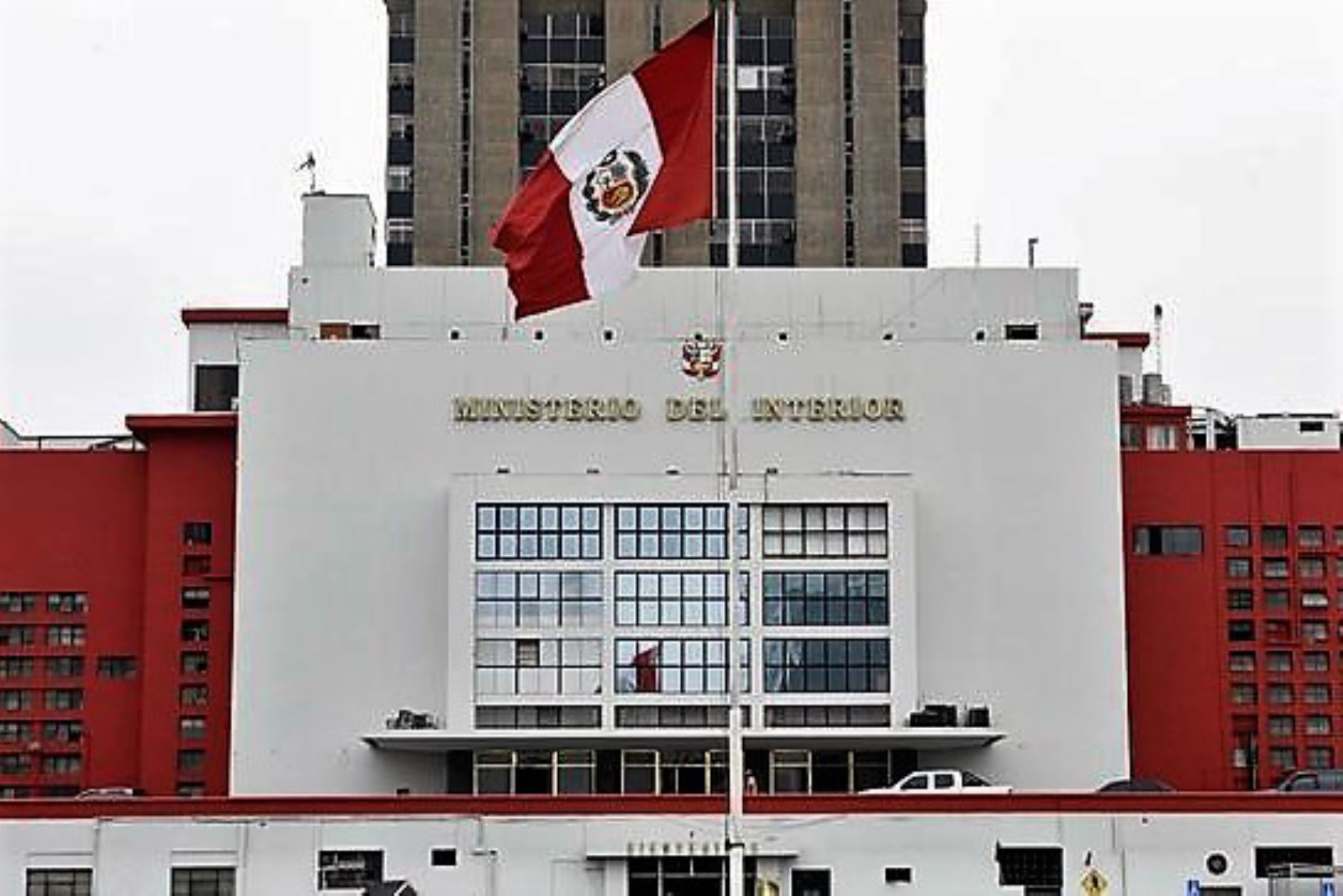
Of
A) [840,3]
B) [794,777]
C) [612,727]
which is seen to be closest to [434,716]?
[612,727]

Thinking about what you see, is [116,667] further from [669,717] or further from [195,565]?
[669,717]

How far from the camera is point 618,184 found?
1166 inches

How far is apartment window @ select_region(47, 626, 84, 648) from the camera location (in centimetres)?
7331

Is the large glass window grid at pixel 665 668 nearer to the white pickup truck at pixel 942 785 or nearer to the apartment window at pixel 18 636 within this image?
the white pickup truck at pixel 942 785

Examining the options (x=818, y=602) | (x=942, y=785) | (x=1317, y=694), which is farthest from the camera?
Result: (x=1317, y=694)

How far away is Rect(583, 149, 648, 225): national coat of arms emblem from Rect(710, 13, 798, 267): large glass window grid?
233 ft

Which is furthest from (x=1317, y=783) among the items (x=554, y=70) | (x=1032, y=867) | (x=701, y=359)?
(x=554, y=70)

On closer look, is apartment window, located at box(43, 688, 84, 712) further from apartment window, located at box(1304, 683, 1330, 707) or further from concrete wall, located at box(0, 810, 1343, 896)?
apartment window, located at box(1304, 683, 1330, 707)

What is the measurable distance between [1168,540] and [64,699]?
31.4 meters

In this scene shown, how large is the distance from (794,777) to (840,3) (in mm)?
47077

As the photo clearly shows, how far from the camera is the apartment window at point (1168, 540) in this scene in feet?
235

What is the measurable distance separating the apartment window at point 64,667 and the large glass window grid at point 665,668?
17567 millimetres

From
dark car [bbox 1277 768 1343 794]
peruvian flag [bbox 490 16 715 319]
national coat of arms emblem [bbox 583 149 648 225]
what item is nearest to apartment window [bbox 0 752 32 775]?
dark car [bbox 1277 768 1343 794]

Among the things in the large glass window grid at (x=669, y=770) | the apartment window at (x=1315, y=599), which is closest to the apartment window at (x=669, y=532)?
the large glass window grid at (x=669, y=770)
